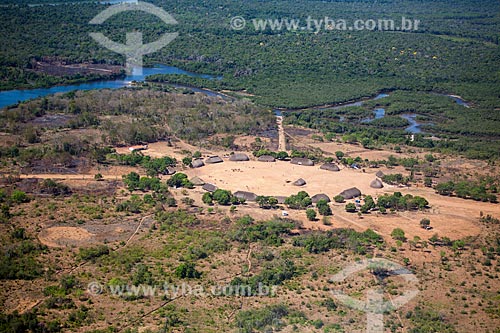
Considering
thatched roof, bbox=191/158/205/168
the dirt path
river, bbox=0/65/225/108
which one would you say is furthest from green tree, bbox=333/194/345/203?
river, bbox=0/65/225/108

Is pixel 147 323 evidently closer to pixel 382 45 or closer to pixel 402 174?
pixel 402 174

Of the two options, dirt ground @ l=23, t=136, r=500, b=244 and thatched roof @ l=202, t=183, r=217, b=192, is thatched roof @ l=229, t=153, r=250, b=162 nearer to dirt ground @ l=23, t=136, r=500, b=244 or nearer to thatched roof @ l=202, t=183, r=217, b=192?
dirt ground @ l=23, t=136, r=500, b=244

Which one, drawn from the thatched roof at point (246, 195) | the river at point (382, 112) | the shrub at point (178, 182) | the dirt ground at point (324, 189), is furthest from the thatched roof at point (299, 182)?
the river at point (382, 112)

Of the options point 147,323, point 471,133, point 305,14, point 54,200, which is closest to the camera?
point 147,323

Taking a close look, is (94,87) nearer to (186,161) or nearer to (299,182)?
(186,161)

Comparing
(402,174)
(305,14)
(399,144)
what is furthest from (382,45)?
(402,174)

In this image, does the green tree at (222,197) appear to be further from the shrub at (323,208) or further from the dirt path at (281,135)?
the dirt path at (281,135)
